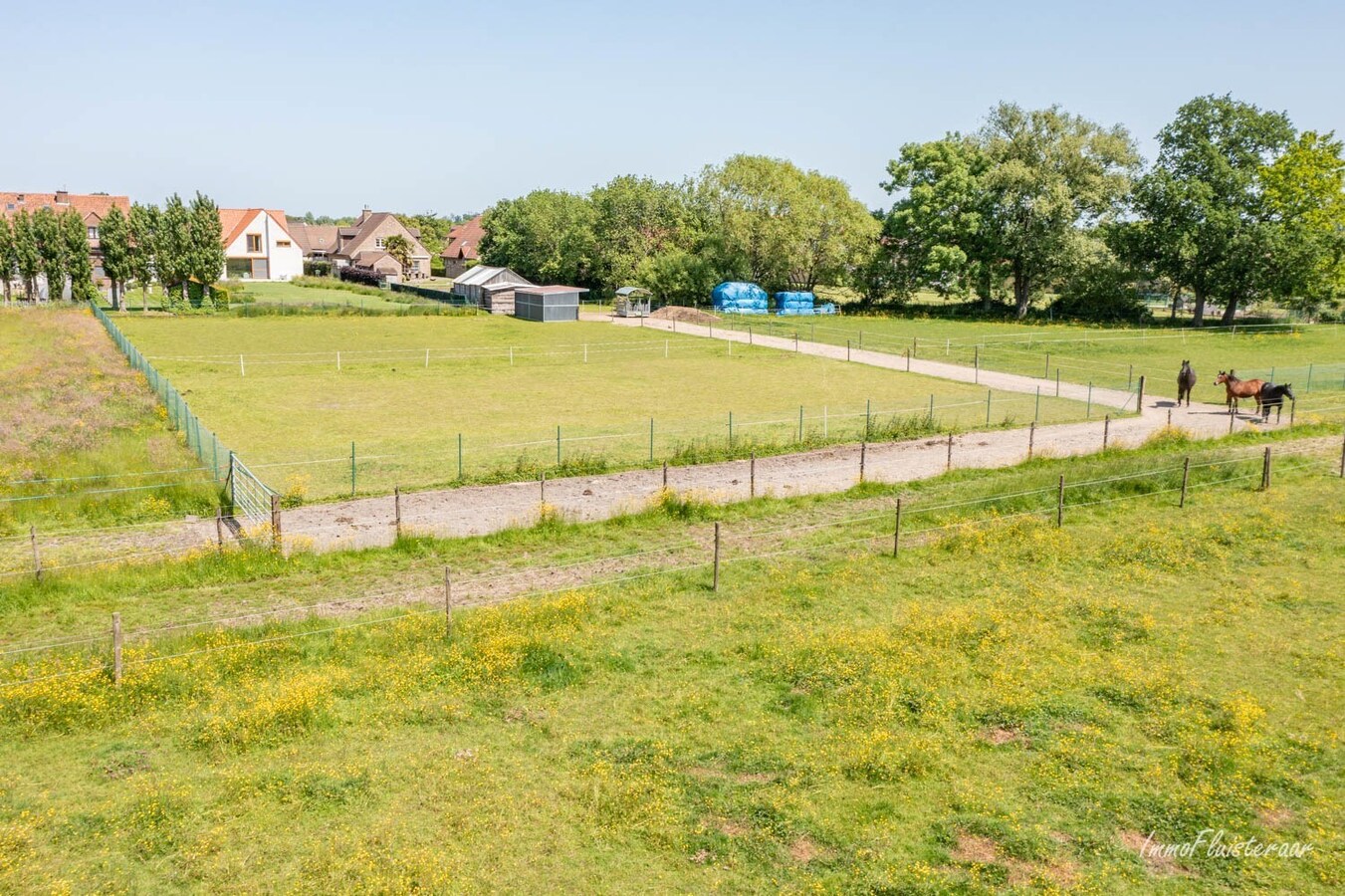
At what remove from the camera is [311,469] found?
88.6 feet

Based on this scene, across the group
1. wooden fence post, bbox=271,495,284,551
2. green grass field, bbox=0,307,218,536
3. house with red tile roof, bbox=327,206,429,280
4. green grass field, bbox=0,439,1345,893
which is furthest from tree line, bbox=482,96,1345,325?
wooden fence post, bbox=271,495,284,551

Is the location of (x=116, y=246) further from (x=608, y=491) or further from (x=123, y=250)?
(x=608, y=491)

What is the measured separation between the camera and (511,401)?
39.8m

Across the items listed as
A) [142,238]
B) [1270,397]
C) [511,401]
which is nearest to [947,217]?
[1270,397]

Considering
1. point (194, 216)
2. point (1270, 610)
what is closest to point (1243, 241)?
point (1270, 610)

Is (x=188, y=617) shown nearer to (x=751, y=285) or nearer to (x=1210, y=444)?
(x=1210, y=444)

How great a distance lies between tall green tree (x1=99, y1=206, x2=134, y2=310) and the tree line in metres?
36.7

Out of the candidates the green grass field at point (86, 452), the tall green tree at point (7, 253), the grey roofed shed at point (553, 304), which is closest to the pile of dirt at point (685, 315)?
the grey roofed shed at point (553, 304)

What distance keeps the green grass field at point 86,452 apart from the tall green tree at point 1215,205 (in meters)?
69.0

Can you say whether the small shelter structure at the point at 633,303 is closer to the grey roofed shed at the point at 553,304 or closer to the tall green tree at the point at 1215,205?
the grey roofed shed at the point at 553,304

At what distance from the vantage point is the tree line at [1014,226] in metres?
69.9

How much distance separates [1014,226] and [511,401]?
55406 mm

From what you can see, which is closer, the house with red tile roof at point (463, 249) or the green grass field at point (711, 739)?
the green grass field at point (711, 739)

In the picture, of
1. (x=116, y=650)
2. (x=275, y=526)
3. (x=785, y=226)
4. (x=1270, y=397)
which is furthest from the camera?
(x=785, y=226)
